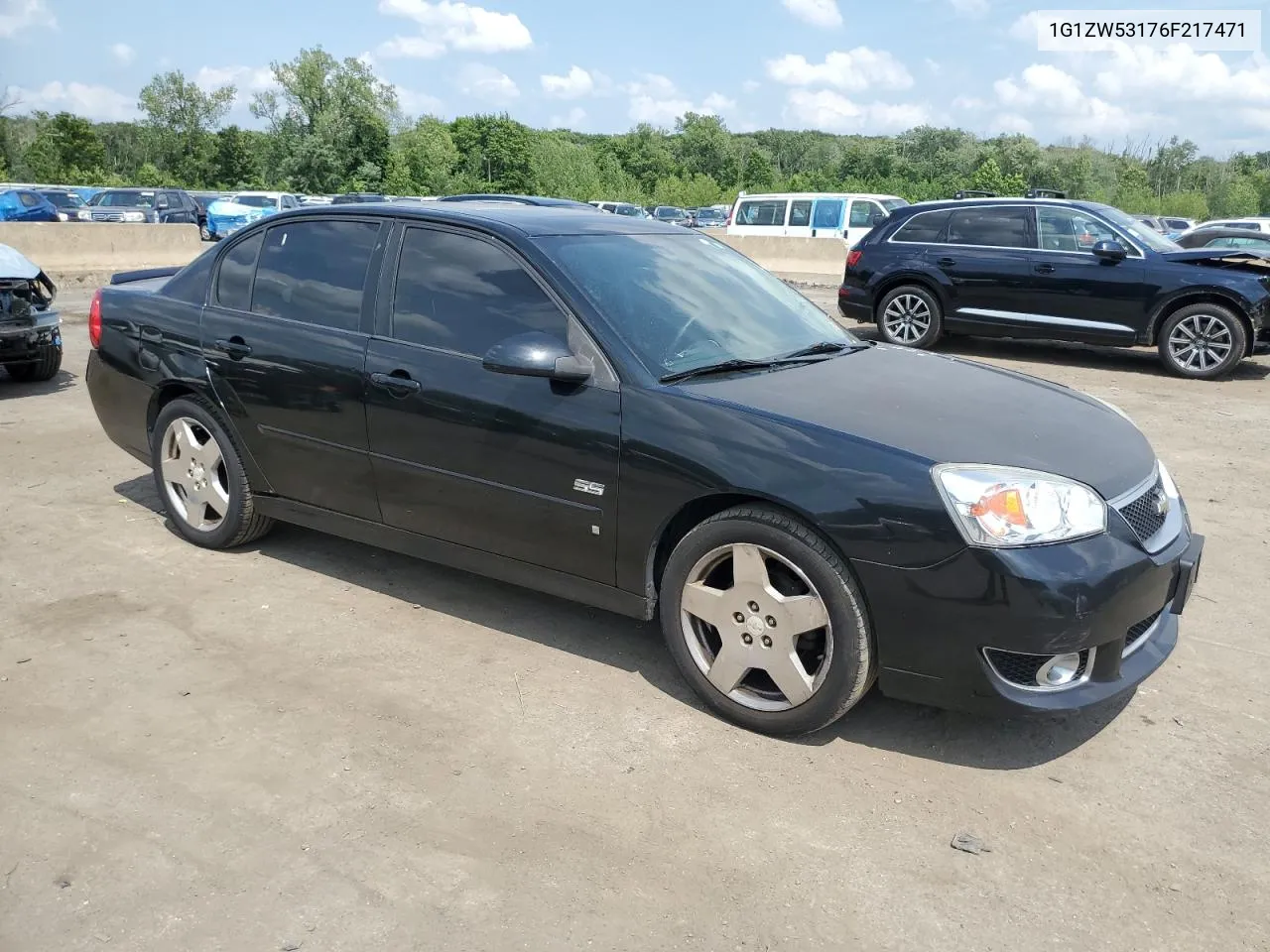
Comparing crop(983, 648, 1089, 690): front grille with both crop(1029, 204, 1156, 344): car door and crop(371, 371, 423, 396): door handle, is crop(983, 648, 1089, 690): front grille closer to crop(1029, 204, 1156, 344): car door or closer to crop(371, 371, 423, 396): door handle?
crop(371, 371, 423, 396): door handle

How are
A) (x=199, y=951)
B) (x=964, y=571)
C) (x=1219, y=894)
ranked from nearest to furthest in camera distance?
(x=199, y=951)
(x=1219, y=894)
(x=964, y=571)

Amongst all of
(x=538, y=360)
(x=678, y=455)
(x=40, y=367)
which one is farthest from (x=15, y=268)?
(x=678, y=455)

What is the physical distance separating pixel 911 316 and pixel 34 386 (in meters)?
9.03

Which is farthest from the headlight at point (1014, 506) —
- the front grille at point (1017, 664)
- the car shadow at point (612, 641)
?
the car shadow at point (612, 641)

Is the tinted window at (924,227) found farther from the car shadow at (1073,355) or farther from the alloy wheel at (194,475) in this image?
the alloy wheel at (194,475)

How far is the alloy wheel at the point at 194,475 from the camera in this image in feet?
16.6

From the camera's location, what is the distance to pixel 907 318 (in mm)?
12156

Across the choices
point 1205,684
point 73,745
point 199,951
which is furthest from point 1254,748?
point 73,745

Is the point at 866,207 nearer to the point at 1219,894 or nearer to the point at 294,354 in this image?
the point at 294,354

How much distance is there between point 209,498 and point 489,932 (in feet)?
10.6

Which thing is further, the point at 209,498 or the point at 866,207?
the point at 866,207

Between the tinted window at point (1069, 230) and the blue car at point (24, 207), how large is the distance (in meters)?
25.2

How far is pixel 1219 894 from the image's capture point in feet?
9.02

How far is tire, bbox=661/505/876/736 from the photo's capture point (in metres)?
3.28
